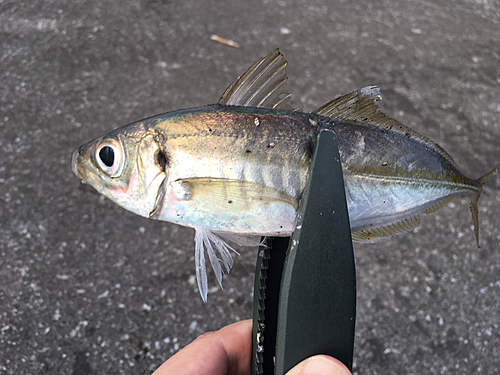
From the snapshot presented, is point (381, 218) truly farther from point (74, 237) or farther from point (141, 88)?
point (141, 88)

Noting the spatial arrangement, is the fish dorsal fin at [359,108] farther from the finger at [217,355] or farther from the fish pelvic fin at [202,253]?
the finger at [217,355]

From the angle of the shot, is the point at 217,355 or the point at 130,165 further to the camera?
the point at 217,355

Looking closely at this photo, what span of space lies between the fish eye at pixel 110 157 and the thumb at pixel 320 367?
53 cm

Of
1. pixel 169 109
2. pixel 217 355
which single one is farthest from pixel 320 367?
pixel 169 109

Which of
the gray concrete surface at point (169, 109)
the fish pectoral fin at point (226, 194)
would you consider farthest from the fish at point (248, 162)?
the gray concrete surface at point (169, 109)

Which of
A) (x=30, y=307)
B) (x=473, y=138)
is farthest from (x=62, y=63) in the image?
(x=473, y=138)

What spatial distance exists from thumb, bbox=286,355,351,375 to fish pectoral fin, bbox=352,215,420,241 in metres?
0.27

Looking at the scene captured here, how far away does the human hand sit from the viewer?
3.88ft

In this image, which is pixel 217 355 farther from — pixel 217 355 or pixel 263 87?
pixel 263 87

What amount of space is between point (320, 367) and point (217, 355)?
0.52 metres

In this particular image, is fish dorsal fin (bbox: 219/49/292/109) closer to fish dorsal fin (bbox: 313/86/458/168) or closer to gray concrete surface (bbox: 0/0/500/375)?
fish dorsal fin (bbox: 313/86/458/168)

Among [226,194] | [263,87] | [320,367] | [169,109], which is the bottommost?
[169,109]

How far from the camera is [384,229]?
0.97 m


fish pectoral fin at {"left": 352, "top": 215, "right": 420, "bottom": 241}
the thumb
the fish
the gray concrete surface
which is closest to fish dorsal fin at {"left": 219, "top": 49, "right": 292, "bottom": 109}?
the fish
